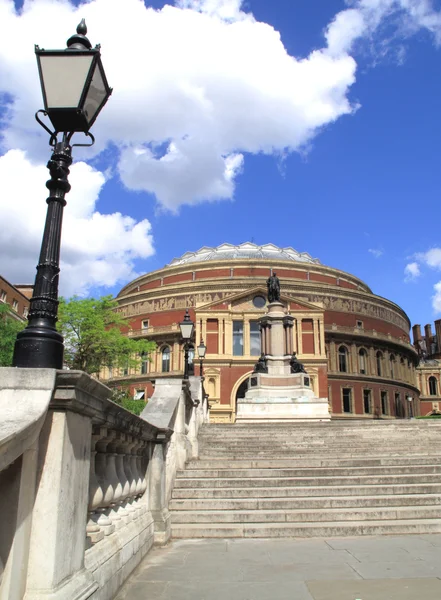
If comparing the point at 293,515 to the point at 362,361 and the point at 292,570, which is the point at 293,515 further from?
the point at 362,361

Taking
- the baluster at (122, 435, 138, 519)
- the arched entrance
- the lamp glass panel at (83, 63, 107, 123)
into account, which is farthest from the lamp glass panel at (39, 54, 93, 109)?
the arched entrance

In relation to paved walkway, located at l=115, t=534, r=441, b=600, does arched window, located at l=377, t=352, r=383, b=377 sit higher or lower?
higher

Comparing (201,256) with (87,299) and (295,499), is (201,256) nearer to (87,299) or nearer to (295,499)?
(87,299)

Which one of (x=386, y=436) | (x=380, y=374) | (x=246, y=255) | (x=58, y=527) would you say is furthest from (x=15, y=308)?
(x=58, y=527)

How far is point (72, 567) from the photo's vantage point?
3.39 meters

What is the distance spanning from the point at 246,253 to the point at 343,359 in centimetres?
2248

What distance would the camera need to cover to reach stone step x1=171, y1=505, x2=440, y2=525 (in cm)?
779

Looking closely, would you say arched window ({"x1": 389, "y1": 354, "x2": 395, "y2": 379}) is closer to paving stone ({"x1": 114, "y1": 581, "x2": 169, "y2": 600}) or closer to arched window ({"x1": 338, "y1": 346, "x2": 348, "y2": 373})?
arched window ({"x1": 338, "y1": 346, "x2": 348, "y2": 373})

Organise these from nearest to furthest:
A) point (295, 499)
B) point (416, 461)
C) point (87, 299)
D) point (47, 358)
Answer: point (47, 358)
point (295, 499)
point (416, 461)
point (87, 299)

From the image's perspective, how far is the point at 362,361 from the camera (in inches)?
2181

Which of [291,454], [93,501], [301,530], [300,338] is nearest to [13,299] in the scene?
[300,338]

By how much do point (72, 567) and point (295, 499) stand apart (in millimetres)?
5641

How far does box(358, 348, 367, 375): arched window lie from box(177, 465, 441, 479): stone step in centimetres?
4641

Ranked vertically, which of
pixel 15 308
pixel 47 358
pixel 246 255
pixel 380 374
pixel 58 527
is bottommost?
pixel 58 527
